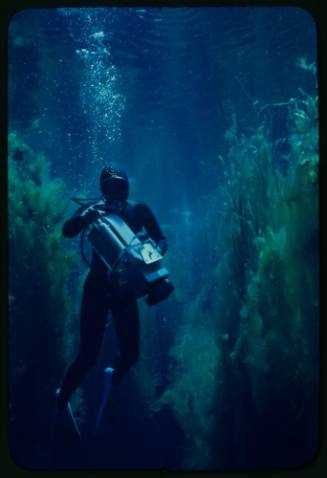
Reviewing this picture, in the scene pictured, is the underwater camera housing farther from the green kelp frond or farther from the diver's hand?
the green kelp frond

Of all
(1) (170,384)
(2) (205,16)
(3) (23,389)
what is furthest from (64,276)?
(2) (205,16)

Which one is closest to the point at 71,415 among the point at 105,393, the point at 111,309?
the point at 105,393

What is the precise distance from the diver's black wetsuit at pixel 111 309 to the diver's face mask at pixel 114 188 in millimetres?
77

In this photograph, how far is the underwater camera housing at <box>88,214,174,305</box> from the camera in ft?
8.40

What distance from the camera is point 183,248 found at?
9.84ft

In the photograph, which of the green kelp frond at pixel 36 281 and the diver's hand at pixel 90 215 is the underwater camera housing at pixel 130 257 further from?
the green kelp frond at pixel 36 281

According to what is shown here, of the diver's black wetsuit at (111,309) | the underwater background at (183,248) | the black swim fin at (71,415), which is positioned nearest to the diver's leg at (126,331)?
the diver's black wetsuit at (111,309)

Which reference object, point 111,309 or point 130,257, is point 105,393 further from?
point 130,257

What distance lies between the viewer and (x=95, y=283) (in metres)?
2.83

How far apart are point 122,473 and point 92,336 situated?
104cm

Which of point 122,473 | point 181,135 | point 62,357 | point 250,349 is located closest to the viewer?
point 122,473

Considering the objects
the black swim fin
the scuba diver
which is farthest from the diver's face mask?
the black swim fin

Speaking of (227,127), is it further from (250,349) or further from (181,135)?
(250,349)

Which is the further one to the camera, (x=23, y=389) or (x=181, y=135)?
(x=181, y=135)
